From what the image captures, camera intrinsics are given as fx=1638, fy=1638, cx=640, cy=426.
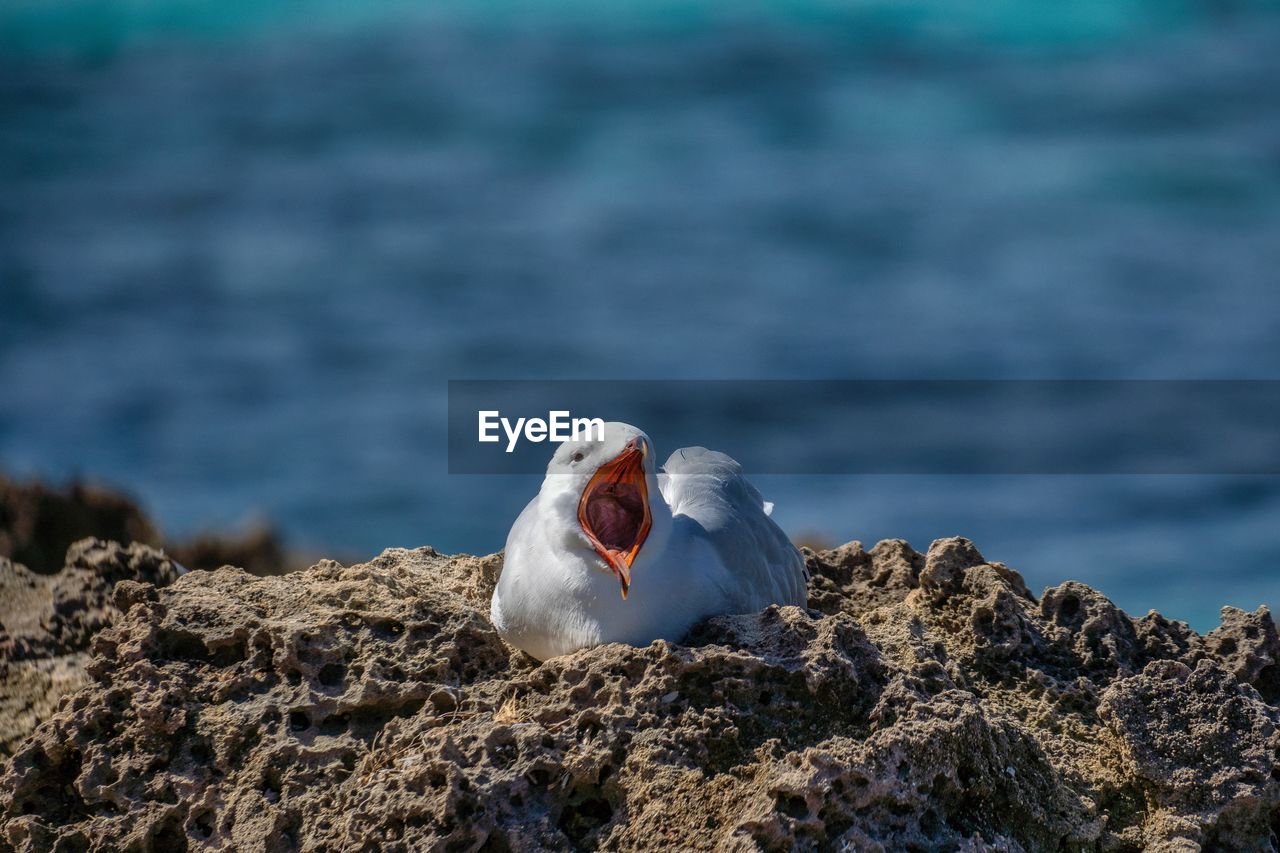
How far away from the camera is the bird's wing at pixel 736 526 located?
502cm

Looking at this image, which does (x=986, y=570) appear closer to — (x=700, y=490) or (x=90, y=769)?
(x=700, y=490)

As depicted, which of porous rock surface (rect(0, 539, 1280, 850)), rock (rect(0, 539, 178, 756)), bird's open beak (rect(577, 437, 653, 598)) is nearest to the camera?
porous rock surface (rect(0, 539, 1280, 850))

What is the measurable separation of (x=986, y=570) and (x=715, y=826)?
1669 millimetres

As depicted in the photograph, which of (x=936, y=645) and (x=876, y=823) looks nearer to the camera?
(x=876, y=823)

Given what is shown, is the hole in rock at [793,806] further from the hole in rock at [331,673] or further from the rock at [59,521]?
the rock at [59,521]

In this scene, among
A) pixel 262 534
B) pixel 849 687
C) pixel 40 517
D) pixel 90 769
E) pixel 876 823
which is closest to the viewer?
pixel 876 823

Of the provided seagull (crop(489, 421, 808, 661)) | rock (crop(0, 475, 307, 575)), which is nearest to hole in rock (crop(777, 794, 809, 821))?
seagull (crop(489, 421, 808, 661))

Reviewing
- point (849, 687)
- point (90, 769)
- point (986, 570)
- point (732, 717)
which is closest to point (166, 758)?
point (90, 769)

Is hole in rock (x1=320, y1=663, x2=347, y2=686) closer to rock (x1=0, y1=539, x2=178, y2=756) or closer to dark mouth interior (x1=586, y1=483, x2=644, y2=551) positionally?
dark mouth interior (x1=586, y1=483, x2=644, y2=551)

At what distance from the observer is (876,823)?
409 cm

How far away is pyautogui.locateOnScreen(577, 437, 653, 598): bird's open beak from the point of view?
4.59 metres

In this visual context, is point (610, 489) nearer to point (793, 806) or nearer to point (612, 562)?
point (612, 562)

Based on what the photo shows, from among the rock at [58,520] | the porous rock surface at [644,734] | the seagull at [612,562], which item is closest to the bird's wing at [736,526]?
the seagull at [612,562]

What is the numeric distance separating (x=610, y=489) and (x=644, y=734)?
2.65ft
